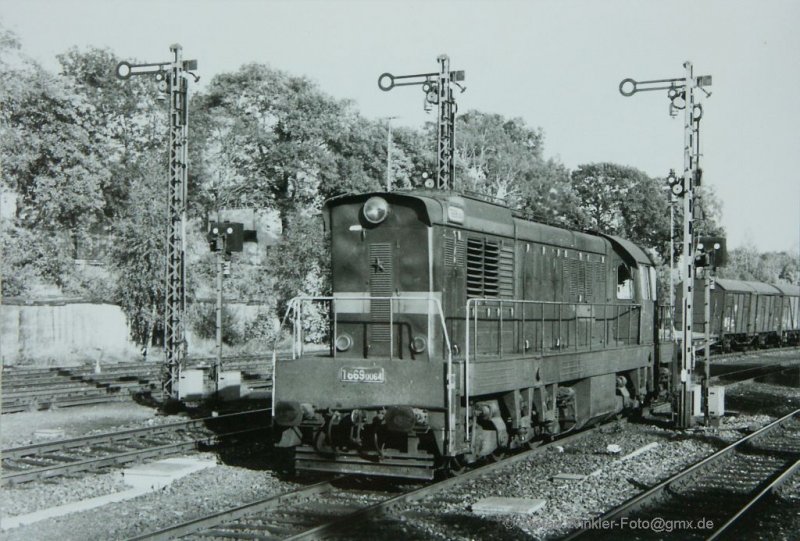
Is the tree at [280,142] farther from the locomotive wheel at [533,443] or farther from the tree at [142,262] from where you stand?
the locomotive wheel at [533,443]

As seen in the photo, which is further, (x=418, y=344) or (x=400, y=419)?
(x=418, y=344)

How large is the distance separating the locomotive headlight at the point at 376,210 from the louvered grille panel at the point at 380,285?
338mm

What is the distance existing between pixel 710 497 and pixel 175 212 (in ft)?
39.0

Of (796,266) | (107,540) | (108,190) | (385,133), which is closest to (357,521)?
(107,540)

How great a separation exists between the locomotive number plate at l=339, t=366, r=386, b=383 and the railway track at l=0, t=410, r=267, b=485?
3863 millimetres

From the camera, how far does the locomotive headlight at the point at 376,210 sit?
979cm

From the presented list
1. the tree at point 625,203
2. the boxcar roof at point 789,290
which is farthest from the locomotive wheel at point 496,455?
the tree at point 625,203

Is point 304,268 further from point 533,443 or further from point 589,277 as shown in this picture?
point 533,443

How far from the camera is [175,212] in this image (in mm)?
16656

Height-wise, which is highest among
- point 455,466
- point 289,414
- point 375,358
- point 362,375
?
point 375,358

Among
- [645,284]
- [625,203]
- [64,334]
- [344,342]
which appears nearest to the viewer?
[344,342]

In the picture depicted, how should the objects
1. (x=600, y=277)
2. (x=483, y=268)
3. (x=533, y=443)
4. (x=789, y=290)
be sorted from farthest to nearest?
(x=789, y=290) → (x=600, y=277) → (x=533, y=443) → (x=483, y=268)

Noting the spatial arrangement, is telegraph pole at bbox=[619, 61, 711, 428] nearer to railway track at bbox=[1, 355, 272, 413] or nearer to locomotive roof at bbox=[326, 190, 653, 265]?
locomotive roof at bbox=[326, 190, 653, 265]

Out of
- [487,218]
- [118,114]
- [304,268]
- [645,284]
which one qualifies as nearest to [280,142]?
[304,268]
